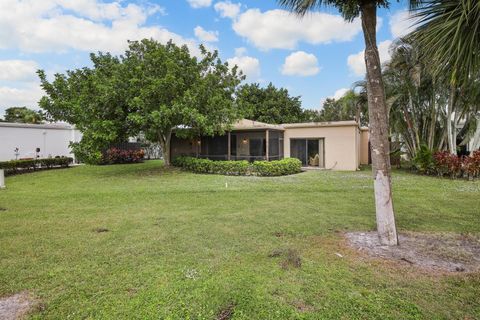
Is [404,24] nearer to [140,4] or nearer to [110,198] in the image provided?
[110,198]

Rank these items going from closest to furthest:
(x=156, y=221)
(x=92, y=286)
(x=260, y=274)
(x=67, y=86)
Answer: (x=92, y=286) < (x=260, y=274) < (x=156, y=221) < (x=67, y=86)

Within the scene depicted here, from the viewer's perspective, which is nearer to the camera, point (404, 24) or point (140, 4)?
point (404, 24)

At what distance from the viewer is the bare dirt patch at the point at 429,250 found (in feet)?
12.4

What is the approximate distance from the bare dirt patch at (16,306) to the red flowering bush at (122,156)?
19.1 meters

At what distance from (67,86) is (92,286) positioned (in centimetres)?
1396

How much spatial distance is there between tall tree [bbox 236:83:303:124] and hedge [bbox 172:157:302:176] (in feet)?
44.4

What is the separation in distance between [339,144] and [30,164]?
58.7ft

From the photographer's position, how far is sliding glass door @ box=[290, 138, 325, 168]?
17938 mm

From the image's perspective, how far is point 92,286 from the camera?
323cm

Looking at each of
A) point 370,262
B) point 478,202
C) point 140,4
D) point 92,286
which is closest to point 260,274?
point 370,262

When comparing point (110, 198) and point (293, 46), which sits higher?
point (293, 46)

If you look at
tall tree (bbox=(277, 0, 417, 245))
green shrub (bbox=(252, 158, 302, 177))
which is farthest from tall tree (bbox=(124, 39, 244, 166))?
tall tree (bbox=(277, 0, 417, 245))

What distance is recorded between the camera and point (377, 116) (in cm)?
436

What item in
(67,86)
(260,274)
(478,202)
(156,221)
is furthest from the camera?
(67,86)
